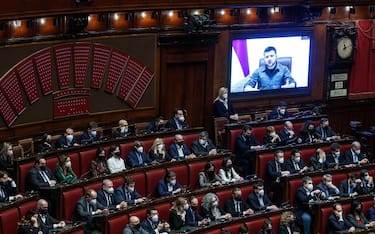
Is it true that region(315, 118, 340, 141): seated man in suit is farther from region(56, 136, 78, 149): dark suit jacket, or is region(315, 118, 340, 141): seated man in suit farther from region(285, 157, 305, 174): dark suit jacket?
region(56, 136, 78, 149): dark suit jacket

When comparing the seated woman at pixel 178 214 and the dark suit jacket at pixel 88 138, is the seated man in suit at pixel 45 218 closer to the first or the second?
the seated woman at pixel 178 214

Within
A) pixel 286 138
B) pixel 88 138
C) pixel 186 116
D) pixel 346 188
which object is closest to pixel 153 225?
pixel 88 138

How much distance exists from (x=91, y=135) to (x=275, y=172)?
2317mm

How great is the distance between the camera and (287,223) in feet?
31.6

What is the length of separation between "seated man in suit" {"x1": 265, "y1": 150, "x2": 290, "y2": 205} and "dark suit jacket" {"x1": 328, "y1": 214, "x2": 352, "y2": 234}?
100 cm

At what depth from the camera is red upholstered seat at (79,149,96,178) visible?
10.5m

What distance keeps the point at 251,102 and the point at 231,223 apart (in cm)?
436

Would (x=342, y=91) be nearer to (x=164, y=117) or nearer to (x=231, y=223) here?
(x=164, y=117)

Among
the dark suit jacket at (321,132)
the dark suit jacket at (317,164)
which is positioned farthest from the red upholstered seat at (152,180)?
the dark suit jacket at (321,132)

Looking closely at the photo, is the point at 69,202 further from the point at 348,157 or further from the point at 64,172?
the point at 348,157

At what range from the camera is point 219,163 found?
35.8 feet

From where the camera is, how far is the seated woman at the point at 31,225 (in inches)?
335

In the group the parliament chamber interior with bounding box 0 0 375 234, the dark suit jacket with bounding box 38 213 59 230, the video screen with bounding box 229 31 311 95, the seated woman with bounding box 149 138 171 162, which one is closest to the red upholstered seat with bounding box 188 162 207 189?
the parliament chamber interior with bounding box 0 0 375 234

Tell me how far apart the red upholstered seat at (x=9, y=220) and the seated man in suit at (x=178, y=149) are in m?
2.72
